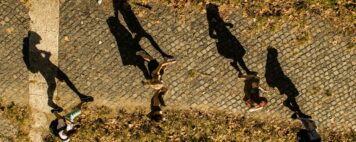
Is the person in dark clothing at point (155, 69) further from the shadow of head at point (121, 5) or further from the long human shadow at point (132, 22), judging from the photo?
the shadow of head at point (121, 5)

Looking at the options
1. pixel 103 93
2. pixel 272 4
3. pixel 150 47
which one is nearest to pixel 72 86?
pixel 103 93

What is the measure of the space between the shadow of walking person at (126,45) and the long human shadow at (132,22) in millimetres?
173

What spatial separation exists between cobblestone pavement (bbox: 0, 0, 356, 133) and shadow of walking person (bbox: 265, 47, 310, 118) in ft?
0.35

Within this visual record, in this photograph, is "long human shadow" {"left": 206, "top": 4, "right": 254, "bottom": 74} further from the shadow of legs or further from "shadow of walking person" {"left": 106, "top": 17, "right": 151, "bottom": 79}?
the shadow of legs

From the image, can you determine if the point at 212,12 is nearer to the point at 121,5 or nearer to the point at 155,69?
the point at 155,69

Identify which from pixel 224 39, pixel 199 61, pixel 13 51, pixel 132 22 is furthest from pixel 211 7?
pixel 13 51

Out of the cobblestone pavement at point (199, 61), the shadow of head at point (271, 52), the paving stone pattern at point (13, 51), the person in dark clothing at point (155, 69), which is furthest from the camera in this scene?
the shadow of head at point (271, 52)

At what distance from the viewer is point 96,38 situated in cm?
1263

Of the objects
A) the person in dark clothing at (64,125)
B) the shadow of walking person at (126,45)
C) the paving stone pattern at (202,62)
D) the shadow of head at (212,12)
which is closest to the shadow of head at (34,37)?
the paving stone pattern at (202,62)

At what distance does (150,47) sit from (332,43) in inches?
Result: 211

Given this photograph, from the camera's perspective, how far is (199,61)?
12.8 metres

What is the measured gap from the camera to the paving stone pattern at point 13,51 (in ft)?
40.7

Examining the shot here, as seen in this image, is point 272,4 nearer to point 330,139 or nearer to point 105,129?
point 330,139

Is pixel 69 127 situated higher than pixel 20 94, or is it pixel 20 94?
pixel 20 94
